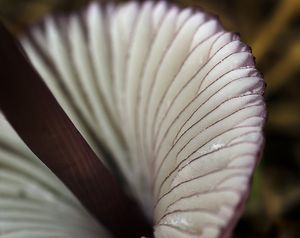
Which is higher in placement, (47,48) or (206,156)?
(47,48)

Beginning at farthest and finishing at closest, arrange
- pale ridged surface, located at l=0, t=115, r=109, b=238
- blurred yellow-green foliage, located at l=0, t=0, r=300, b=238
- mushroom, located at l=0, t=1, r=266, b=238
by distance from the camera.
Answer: blurred yellow-green foliage, located at l=0, t=0, r=300, b=238
pale ridged surface, located at l=0, t=115, r=109, b=238
mushroom, located at l=0, t=1, r=266, b=238

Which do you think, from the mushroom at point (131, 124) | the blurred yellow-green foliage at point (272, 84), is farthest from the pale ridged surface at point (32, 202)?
the blurred yellow-green foliage at point (272, 84)

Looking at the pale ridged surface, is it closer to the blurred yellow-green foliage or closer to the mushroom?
the mushroom

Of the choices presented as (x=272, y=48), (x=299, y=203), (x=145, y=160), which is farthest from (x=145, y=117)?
(x=272, y=48)

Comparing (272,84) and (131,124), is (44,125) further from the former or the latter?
(272,84)

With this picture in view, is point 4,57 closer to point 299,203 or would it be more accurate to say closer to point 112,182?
Result: point 112,182

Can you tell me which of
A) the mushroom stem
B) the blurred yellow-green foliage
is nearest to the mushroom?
the mushroom stem
